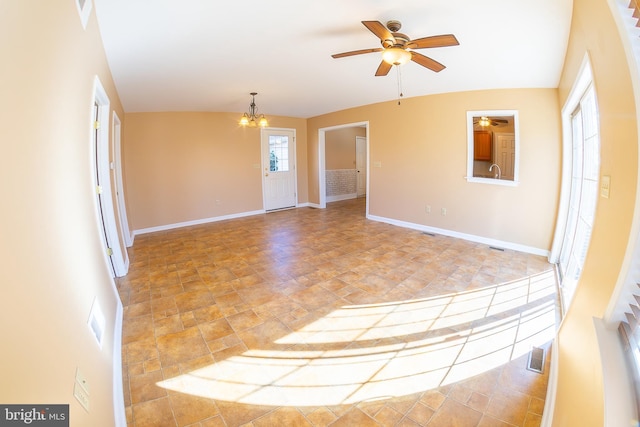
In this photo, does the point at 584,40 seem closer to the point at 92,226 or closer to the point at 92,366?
the point at 92,366

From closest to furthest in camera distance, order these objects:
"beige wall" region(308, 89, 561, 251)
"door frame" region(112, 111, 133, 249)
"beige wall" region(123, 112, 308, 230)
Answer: "beige wall" region(308, 89, 561, 251) < "door frame" region(112, 111, 133, 249) < "beige wall" region(123, 112, 308, 230)

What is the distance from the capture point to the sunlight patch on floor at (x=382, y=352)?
1735 millimetres

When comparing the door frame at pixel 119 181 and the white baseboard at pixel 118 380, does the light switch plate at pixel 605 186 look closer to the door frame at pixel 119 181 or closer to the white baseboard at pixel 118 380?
the white baseboard at pixel 118 380

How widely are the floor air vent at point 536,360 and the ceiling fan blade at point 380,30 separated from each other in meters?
2.71

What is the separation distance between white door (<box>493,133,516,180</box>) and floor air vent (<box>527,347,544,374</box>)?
10.3 feet

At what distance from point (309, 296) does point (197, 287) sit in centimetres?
133

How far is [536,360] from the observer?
194 centimetres

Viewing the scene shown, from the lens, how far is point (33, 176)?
1.04 meters

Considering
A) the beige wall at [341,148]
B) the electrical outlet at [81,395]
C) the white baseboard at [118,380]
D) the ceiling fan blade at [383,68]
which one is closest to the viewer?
the electrical outlet at [81,395]

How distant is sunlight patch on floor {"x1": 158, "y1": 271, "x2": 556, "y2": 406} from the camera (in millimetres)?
1735

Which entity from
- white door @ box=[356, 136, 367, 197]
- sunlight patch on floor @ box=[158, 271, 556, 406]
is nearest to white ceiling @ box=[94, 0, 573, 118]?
sunlight patch on floor @ box=[158, 271, 556, 406]

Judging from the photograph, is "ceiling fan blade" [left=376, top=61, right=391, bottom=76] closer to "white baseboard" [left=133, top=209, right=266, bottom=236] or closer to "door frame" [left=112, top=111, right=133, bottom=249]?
"door frame" [left=112, top=111, right=133, bottom=249]

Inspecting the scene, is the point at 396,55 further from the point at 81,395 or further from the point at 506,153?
the point at 506,153

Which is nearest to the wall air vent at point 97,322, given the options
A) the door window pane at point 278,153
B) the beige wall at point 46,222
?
the beige wall at point 46,222
